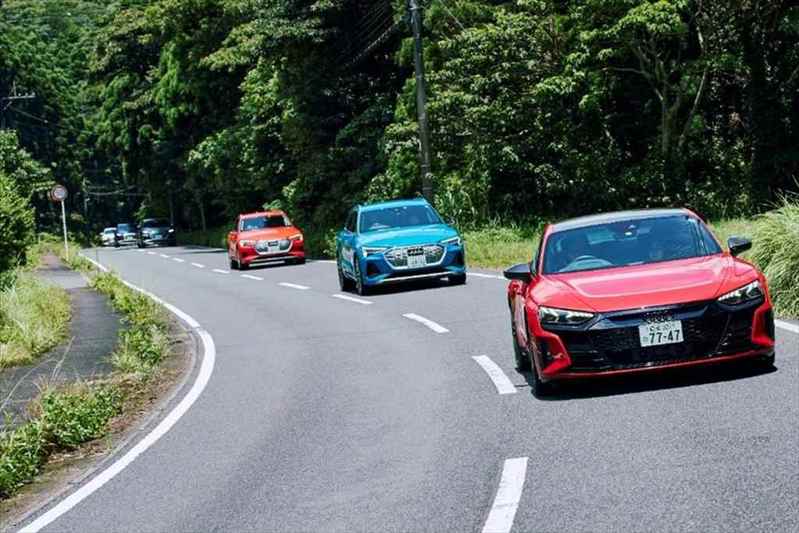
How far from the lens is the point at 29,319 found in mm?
19562

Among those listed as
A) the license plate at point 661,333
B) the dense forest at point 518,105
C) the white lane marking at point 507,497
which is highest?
the dense forest at point 518,105

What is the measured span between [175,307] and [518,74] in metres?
13.8

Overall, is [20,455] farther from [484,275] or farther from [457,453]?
[484,275]

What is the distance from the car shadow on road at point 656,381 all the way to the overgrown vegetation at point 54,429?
12.2 feet

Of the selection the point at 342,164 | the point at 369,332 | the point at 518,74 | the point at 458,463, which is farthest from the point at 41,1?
the point at 458,463

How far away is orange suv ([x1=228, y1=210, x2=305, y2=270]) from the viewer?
116 feet

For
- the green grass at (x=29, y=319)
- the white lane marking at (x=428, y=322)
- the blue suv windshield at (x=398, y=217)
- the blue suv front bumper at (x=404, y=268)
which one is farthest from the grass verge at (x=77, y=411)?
the blue suv windshield at (x=398, y=217)

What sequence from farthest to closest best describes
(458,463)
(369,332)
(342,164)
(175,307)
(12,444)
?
1. (342,164)
2. (175,307)
3. (369,332)
4. (12,444)
5. (458,463)

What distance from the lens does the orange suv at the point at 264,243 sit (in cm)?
3525

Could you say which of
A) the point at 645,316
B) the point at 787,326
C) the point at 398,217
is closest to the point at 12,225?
the point at 398,217

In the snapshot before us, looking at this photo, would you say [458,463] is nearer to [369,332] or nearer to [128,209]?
[369,332]

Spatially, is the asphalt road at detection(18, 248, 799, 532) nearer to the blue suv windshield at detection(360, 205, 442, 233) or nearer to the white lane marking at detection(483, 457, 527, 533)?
the white lane marking at detection(483, 457, 527, 533)

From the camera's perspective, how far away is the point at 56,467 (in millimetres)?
9328

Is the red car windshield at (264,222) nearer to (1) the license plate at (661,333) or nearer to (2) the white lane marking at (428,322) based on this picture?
(2) the white lane marking at (428,322)
